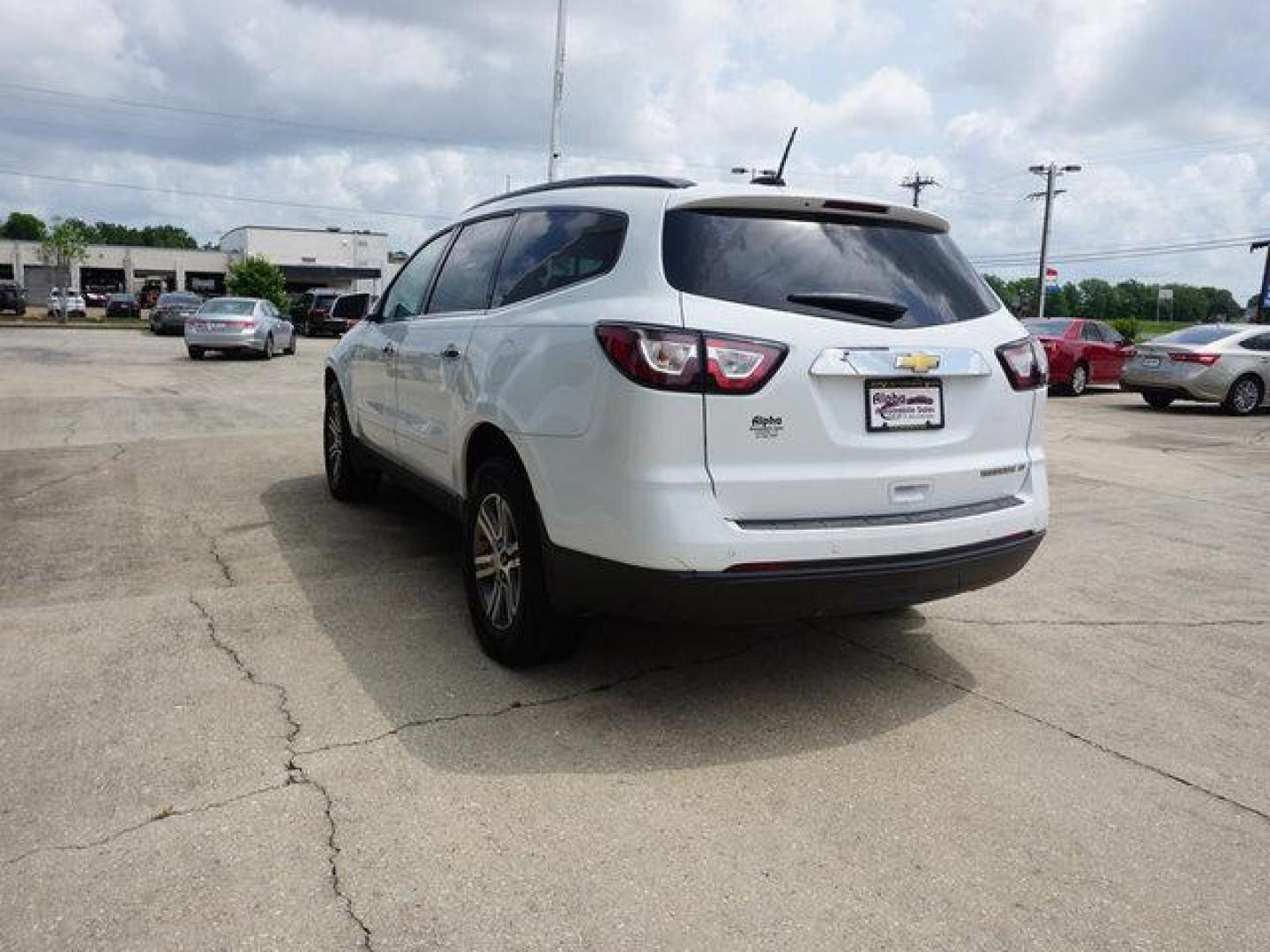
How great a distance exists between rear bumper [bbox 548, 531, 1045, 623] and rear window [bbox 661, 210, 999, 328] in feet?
2.76

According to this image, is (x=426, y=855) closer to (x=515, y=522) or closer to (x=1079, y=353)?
(x=515, y=522)

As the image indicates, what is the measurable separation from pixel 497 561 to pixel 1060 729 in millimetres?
2190

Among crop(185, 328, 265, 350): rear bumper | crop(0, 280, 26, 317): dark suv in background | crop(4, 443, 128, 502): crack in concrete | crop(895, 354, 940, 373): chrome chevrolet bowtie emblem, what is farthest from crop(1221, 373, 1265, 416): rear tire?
crop(0, 280, 26, 317): dark suv in background

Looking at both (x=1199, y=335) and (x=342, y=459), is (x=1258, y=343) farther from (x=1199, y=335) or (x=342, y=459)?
(x=342, y=459)

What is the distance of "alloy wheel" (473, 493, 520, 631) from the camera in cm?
382

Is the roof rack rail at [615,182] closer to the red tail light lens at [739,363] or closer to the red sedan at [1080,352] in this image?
the red tail light lens at [739,363]

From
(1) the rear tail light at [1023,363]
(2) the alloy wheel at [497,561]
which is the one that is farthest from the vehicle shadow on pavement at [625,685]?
(1) the rear tail light at [1023,363]

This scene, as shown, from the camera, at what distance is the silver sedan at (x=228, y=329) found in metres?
22.5

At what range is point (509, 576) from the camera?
3.86 meters

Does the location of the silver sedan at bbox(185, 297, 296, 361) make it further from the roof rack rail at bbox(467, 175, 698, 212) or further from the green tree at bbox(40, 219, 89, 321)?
the green tree at bbox(40, 219, 89, 321)

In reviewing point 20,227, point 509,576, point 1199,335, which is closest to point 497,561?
point 509,576

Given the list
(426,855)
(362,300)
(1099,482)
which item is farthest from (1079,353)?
(426,855)

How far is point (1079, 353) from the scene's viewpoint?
1973 cm

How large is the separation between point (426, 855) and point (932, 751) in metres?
1.68
